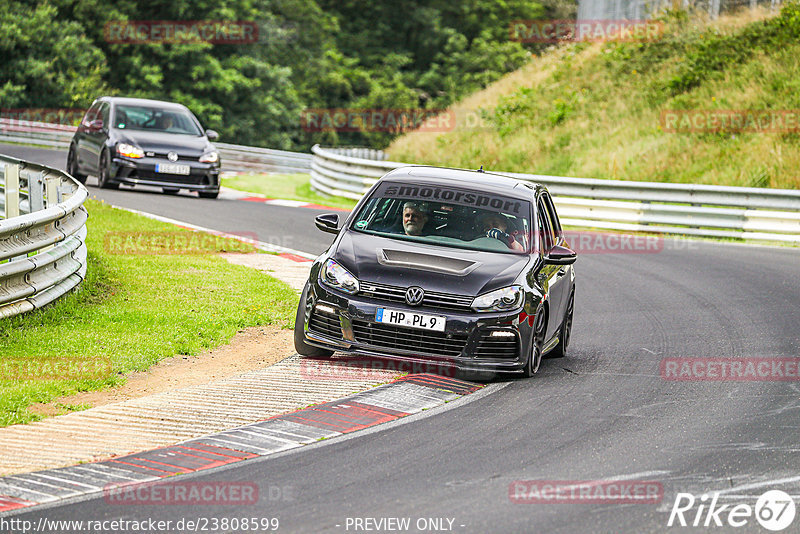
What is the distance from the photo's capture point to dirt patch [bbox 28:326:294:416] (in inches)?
304

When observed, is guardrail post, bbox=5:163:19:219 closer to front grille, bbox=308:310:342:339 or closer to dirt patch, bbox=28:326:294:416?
dirt patch, bbox=28:326:294:416

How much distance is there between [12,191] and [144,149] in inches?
400

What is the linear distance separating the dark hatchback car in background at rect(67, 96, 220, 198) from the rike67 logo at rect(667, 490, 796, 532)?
17052mm

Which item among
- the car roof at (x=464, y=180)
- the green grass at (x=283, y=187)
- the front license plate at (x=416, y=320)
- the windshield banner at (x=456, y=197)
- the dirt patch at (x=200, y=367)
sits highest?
the car roof at (x=464, y=180)

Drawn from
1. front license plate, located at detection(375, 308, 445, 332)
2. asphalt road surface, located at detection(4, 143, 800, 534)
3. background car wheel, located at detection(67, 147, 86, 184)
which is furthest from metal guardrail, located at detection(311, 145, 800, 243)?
front license plate, located at detection(375, 308, 445, 332)

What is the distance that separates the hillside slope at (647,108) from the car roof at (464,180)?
15830 millimetres

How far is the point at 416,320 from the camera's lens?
8.46 meters

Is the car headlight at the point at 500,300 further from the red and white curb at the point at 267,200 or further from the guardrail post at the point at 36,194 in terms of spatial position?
the red and white curb at the point at 267,200

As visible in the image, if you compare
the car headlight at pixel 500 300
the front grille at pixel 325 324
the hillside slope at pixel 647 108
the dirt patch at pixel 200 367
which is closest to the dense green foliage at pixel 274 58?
the hillside slope at pixel 647 108

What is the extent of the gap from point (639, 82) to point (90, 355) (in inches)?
1075

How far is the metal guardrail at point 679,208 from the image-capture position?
2102cm

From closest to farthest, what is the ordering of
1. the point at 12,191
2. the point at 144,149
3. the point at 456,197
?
the point at 456,197 → the point at 12,191 → the point at 144,149

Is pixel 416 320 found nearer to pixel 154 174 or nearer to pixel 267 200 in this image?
pixel 154 174

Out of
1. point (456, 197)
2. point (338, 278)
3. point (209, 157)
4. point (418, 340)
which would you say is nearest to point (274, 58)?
point (209, 157)
